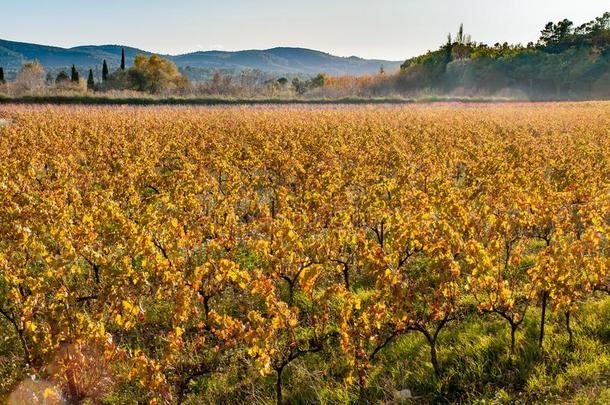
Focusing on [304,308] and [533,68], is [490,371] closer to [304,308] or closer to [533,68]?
[304,308]

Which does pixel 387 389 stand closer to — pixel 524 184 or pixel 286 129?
pixel 524 184

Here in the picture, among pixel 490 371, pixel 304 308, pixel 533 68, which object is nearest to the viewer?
pixel 490 371

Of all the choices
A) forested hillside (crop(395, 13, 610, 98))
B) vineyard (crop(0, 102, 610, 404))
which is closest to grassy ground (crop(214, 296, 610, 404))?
vineyard (crop(0, 102, 610, 404))

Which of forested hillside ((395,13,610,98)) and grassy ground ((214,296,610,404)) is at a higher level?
forested hillside ((395,13,610,98))

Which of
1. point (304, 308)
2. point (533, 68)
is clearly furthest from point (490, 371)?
point (533, 68)

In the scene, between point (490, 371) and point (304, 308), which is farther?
point (304, 308)

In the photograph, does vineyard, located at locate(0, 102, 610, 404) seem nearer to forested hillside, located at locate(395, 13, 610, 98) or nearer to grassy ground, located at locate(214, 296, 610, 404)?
grassy ground, located at locate(214, 296, 610, 404)

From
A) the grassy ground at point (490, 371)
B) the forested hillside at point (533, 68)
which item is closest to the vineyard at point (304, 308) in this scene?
the grassy ground at point (490, 371)

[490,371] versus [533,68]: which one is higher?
[533,68]

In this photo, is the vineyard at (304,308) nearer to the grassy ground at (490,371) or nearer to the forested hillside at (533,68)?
the grassy ground at (490,371)

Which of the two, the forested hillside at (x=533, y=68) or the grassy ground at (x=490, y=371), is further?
the forested hillside at (x=533, y=68)

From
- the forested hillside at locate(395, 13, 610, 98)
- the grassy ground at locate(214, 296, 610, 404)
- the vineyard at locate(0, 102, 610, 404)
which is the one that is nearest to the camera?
the vineyard at locate(0, 102, 610, 404)

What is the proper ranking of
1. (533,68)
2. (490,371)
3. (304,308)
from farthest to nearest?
(533,68) → (304,308) → (490,371)

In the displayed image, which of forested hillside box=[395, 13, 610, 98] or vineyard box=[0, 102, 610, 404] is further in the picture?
forested hillside box=[395, 13, 610, 98]
